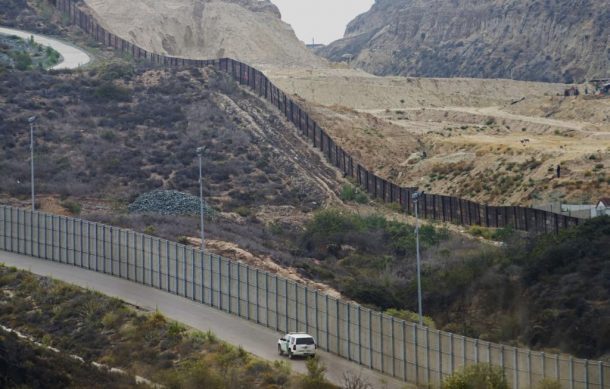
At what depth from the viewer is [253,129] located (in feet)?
322

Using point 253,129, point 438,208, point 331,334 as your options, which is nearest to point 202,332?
point 331,334

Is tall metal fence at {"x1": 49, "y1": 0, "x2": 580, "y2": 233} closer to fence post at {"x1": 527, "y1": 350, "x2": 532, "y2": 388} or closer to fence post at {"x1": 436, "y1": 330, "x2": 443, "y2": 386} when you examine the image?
fence post at {"x1": 436, "y1": 330, "x2": 443, "y2": 386}

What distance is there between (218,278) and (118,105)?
46945 mm

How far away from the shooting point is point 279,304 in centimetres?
5338

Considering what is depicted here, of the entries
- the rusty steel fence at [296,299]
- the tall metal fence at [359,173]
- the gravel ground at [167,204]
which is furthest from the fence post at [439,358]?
the gravel ground at [167,204]

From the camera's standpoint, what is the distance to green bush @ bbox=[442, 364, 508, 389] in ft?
135

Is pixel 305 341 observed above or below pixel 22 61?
below

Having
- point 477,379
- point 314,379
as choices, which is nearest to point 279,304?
point 314,379

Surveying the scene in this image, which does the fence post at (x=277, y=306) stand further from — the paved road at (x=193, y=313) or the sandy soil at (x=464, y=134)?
the sandy soil at (x=464, y=134)

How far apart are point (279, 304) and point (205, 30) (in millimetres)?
122535

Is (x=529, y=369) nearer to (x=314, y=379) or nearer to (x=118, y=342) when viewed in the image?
(x=314, y=379)

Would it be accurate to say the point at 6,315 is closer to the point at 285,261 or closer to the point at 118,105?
the point at 285,261

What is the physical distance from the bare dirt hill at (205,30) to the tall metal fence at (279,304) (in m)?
94.0

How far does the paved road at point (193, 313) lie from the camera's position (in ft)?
158
